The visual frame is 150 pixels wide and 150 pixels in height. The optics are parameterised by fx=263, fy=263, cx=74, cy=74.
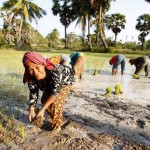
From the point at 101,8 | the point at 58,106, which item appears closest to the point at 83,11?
→ the point at 101,8

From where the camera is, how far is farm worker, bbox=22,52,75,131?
2.61 metres

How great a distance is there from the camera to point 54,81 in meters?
2.79

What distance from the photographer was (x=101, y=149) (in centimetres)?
283

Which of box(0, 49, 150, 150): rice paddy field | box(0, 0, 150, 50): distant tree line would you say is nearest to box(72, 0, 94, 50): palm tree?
box(0, 0, 150, 50): distant tree line

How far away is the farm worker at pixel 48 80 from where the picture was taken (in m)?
2.61

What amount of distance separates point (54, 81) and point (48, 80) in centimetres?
8

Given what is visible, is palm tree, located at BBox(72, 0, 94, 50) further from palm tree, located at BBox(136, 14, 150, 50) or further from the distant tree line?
palm tree, located at BBox(136, 14, 150, 50)

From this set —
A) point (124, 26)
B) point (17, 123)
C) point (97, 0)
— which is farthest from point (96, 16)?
point (17, 123)

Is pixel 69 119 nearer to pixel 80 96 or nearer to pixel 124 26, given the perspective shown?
pixel 80 96

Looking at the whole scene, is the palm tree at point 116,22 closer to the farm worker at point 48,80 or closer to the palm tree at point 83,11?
the palm tree at point 83,11

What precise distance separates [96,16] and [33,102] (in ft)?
95.5

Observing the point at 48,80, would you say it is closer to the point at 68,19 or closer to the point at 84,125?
the point at 84,125

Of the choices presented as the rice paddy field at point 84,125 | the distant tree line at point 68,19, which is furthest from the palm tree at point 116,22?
the rice paddy field at point 84,125

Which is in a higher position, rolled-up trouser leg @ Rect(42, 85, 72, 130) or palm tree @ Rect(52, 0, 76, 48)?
palm tree @ Rect(52, 0, 76, 48)
